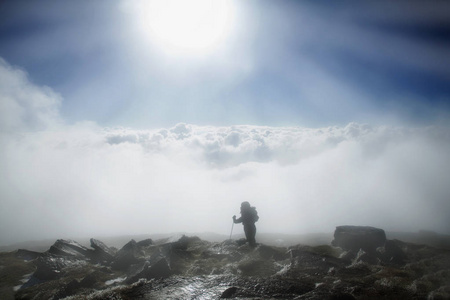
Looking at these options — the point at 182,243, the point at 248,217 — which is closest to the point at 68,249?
the point at 182,243

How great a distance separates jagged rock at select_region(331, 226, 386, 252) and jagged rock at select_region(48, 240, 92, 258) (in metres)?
28.5

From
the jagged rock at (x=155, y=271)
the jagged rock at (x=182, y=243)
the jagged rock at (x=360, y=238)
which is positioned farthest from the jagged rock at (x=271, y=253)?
the jagged rock at (x=155, y=271)

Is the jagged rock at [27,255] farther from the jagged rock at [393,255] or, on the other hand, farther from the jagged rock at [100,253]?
the jagged rock at [393,255]

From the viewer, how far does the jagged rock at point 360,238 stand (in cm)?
2344

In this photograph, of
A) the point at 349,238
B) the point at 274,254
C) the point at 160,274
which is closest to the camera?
the point at 160,274

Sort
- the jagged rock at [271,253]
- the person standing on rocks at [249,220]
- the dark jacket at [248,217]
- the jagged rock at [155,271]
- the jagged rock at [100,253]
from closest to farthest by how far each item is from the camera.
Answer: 1. the jagged rock at [155,271]
2. the jagged rock at [271,253]
3. the jagged rock at [100,253]
4. the person standing on rocks at [249,220]
5. the dark jacket at [248,217]

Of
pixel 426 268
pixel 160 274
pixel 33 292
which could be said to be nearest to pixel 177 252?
pixel 160 274

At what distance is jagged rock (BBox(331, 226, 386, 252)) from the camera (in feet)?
76.9

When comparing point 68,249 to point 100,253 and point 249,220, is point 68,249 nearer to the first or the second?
point 100,253

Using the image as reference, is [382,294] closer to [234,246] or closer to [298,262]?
[298,262]

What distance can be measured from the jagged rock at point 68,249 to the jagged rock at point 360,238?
28549 millimetres

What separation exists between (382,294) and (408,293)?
1362mm

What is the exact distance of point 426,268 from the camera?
16.6 m

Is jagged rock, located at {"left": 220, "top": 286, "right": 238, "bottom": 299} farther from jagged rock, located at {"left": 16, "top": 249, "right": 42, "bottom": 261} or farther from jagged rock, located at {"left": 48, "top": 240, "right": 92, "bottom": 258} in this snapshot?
jagged rock, located at {"left": 16, "top": 249, "right": 42, "bottom": 261}
